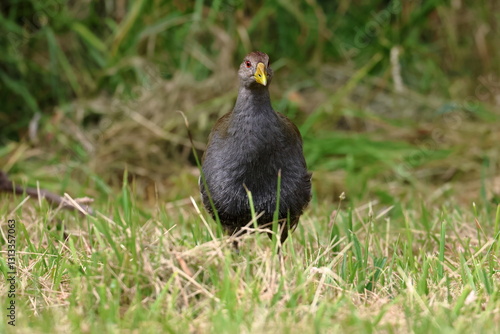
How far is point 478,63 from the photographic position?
268 inches

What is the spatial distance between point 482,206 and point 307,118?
1.70 metres

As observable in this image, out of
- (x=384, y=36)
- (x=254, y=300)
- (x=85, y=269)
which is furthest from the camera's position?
(x=384, y=36)

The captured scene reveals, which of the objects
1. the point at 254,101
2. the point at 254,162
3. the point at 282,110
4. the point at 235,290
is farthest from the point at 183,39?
the point at 235,290

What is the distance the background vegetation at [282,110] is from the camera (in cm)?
376

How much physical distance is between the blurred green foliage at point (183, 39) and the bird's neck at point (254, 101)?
7.92ft

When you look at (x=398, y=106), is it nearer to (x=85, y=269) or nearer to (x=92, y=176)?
(x=92, y=176)

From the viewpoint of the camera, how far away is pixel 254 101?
3359 millimetres

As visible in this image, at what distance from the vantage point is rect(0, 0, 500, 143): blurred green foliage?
589 centimetres

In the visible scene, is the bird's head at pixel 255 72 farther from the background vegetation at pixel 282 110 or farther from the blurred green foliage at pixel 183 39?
the blurred green foliage at pixel 183 39

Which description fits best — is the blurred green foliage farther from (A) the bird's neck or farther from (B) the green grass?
(B) the green grass

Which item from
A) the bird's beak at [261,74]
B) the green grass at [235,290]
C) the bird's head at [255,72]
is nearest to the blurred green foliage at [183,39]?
the bird's head at [255,72]

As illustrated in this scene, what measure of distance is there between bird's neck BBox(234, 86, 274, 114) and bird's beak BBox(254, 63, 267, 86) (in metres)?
0.08

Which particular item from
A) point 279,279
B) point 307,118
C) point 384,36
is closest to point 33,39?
point 307,118

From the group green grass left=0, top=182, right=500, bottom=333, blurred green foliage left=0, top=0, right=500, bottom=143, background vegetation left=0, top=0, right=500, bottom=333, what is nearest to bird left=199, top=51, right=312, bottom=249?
background vegetation left=0, top=0, right=500, bottom=333
